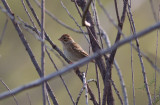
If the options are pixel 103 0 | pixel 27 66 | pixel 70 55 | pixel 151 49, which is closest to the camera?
pixel 70 55

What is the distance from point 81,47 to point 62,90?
1.47 metres

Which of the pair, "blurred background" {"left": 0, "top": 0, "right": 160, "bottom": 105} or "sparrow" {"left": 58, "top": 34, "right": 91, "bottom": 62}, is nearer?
"sparrow" {"left": 58, "top": 34, "right": 91, "bottom": 62}

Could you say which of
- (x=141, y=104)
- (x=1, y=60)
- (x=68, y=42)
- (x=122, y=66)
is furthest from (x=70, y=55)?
(x=1, y=60)

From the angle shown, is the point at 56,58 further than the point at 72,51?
Yes

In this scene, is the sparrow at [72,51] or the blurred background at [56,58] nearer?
the sparrow at [72,51]

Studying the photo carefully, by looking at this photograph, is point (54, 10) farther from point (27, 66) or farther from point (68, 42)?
point (68, 42)

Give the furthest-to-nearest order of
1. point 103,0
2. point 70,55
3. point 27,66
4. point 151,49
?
point 103,0
point 27,66
point 151,49
point 70,55

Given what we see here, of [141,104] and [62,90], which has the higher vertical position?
[62,90]


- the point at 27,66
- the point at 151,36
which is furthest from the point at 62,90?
the point at 151,36

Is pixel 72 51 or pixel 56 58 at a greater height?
pixel 56 58

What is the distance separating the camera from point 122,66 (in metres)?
7.35

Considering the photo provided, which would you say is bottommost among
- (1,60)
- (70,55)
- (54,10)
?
(70,55)

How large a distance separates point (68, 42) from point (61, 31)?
207 cm

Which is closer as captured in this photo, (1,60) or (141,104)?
(141,104)
